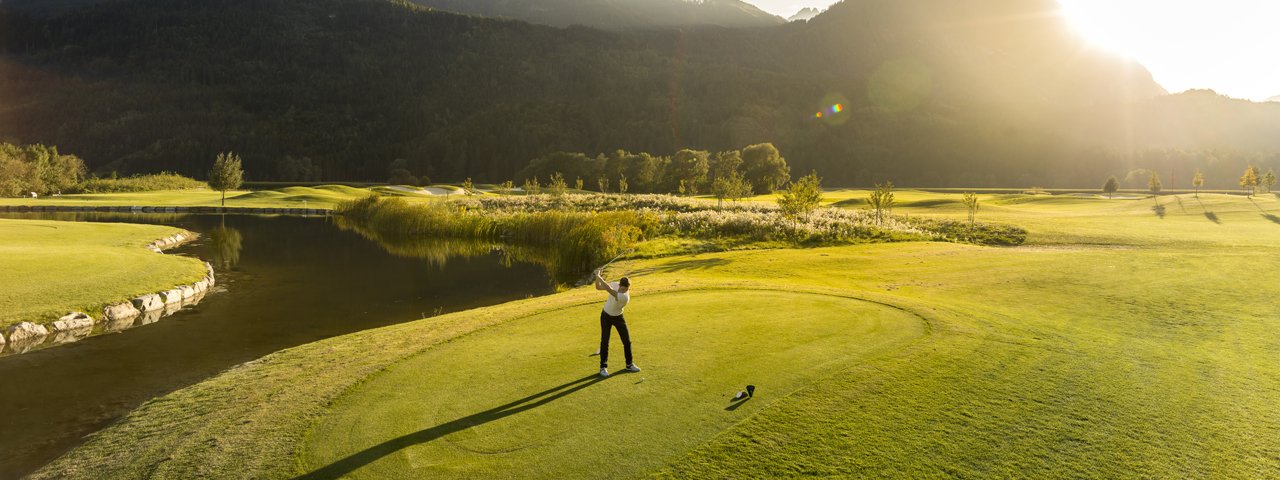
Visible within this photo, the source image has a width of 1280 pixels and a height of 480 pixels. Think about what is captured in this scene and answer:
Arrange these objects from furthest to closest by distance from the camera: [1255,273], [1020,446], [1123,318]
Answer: [1255,273] → [1123,318] → [1020,446]

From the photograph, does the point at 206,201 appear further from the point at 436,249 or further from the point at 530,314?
the point at 530,314

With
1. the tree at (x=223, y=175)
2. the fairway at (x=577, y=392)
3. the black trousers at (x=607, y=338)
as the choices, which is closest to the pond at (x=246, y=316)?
the fairway at (x=577, y=392)

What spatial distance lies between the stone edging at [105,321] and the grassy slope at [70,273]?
0.88 feet

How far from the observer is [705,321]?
1251 centimetres

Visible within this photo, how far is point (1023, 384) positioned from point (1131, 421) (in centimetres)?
134

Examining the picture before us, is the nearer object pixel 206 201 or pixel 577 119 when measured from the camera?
pixel 206 201

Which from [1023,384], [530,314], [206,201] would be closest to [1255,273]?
[1023,384]

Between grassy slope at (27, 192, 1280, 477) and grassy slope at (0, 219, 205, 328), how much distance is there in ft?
32.3

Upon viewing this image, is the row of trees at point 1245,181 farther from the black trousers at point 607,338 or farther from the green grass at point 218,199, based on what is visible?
the green grass at point 218,199

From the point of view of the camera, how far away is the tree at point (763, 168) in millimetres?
96062

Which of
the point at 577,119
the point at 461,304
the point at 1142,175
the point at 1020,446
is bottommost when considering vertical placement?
the point at 461,304

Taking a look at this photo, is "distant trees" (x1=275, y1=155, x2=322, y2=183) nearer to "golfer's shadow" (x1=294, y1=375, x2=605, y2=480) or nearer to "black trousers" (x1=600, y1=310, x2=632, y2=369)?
"black trousers" (x1=600, y1=310, x2=632, y2=369)

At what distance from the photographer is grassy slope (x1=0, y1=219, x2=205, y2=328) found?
1650 centimetres

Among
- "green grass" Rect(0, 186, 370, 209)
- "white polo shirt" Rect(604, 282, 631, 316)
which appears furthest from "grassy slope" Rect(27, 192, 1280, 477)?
"green grass" Rect(0, 186, 370, 209)
